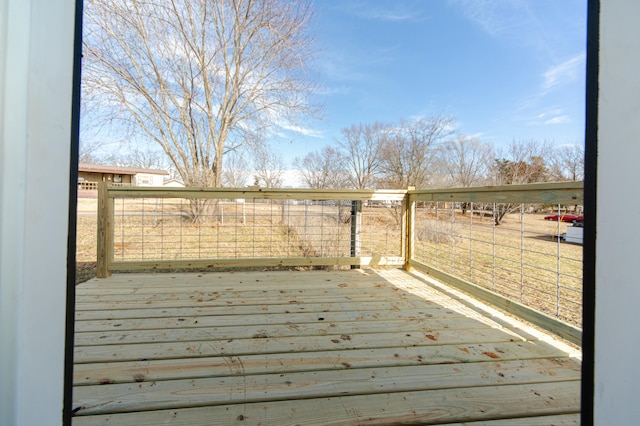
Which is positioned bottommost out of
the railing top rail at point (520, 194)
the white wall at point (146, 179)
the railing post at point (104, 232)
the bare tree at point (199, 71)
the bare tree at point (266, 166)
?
the railing post at point (104, 232)

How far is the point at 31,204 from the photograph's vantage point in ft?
1.31

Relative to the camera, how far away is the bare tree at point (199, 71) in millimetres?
5594

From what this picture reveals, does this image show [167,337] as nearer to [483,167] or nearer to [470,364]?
[470,364]

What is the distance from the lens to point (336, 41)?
5.97 meters

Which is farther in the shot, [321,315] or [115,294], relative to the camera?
[115,294]

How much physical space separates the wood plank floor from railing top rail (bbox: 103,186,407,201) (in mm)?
940

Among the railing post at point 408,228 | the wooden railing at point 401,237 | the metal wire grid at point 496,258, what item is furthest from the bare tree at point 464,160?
the railing post at point 408,228

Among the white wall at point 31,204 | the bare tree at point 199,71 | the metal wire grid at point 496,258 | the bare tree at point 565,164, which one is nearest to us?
the white wall at point 31,204

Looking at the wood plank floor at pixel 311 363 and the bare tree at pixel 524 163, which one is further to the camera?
the bare tree at pixel 524 163

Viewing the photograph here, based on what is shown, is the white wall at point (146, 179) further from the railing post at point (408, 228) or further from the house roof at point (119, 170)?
the railing post at point (408, 228)

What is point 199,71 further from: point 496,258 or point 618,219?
point 618,219

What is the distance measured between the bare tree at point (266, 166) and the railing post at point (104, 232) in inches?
94.5

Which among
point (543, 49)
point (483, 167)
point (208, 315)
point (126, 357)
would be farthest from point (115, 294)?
point (483, 167)

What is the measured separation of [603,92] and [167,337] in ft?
6.07
